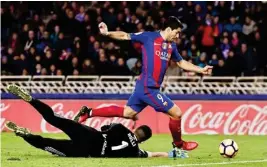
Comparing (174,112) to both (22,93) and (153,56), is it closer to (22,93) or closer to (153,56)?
(153,56)

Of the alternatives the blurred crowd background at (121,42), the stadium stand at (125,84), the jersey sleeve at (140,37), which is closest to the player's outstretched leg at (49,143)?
the jersey sleeve at (140,37)

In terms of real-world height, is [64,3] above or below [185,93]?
above

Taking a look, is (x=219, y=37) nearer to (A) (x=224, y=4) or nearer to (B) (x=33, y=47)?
(A) (x=224, y=4)

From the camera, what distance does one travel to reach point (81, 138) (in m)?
12.5

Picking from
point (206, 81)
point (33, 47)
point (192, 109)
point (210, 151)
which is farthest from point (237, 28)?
point (210, 151)

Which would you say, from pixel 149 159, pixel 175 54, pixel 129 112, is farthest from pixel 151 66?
pixel 149 159

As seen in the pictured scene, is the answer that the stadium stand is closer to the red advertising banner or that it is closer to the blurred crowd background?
the blurred crowd background

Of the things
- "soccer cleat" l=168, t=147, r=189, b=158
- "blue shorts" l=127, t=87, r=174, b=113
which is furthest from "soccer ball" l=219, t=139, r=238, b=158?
"blue shorts" l=127, t=87, r=174, b=113

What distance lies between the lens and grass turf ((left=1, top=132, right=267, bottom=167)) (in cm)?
1206

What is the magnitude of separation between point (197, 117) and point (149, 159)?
7562 millimetres

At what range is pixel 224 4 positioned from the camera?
77.6 feet

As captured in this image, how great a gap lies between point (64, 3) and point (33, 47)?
2.48m

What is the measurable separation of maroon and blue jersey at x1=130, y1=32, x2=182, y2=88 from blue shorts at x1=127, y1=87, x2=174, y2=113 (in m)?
0.11

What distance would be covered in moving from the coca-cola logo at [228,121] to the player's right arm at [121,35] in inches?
270
